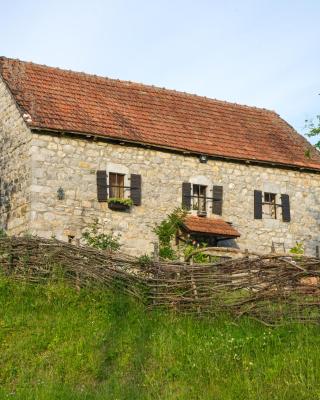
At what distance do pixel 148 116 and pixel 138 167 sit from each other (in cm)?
263

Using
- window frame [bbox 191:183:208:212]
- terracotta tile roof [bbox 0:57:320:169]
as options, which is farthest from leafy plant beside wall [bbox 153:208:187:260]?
terracotta tile roof [bbox 0:57:320:169]

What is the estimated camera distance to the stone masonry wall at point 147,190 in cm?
1892

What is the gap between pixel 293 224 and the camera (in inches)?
895

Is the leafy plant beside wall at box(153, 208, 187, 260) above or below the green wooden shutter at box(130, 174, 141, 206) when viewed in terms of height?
below

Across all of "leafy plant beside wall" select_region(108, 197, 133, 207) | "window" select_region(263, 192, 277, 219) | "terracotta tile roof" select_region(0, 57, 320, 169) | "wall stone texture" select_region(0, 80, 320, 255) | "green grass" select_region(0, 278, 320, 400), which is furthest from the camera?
"window" select_region(263, 192, 277, 219)

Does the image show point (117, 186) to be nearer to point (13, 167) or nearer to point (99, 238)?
point (99, 238)

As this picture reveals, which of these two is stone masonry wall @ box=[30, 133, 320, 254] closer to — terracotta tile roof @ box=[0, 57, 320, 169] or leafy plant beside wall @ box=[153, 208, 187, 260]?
leafy plant beside wall @ box=[153, 208, 187, 260]

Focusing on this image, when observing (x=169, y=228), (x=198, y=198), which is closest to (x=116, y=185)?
(x=169, y=228)

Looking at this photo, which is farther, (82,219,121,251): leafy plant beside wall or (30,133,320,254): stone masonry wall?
(30,133,320,254): stone masonry wall

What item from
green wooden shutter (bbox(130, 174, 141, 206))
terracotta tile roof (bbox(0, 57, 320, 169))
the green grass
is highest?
terracotta tile roof (bbox(0, 57, 320, 169))

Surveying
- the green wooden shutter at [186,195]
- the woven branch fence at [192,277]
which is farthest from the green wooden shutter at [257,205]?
the woven branch fence at [192,277]

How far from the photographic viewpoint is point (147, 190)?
2041 centimetres

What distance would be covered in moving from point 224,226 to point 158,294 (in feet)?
32.4

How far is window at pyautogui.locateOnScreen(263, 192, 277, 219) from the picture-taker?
882 inches
